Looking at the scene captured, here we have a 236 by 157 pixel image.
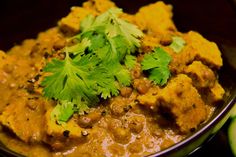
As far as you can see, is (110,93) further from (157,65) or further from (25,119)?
(25,119)

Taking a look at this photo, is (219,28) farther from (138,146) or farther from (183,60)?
(138,146)

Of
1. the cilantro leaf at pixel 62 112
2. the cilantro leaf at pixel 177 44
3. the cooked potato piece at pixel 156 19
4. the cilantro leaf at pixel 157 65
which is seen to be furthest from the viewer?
the cooked potato piece at pixel 156 19

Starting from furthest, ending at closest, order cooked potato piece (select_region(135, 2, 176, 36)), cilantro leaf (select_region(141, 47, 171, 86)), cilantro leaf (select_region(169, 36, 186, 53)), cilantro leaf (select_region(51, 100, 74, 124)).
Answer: cooked potato piece (select_region(135, 2, 176, 36)), cilantro leaf (select_region(169, 36, 186, 53)), cilantro leaf (select_region(141, 47, 171, 86)), cilantro leaf (select_region(51, 100, 74, 124))

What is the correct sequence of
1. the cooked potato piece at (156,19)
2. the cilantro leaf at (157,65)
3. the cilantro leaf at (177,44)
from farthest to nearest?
the cooked potato piece at (156,19), the cilantro leaf at (177,44), the cilantro leaf at (157,65)

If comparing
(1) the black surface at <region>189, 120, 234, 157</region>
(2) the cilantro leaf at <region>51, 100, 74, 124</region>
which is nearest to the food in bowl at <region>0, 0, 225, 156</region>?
(2) the cilantro leaf at <region>51, 100, 74, 124</region>

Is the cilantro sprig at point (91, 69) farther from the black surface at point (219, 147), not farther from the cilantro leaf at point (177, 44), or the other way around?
the black surface at point (219, 147)

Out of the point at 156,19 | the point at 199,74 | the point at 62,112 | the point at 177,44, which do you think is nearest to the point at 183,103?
the point at 199,74

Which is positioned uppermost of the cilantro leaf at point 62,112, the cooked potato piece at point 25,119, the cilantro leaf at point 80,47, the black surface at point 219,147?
the cilantro leaf at point 80,47

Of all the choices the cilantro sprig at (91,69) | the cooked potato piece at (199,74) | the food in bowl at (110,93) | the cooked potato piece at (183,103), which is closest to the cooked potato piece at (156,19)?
the food in bowl at (110,93)

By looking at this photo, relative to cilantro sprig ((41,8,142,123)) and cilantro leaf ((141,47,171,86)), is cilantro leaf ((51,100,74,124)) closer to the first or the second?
cilantro sprig ((41,8,142,123))
